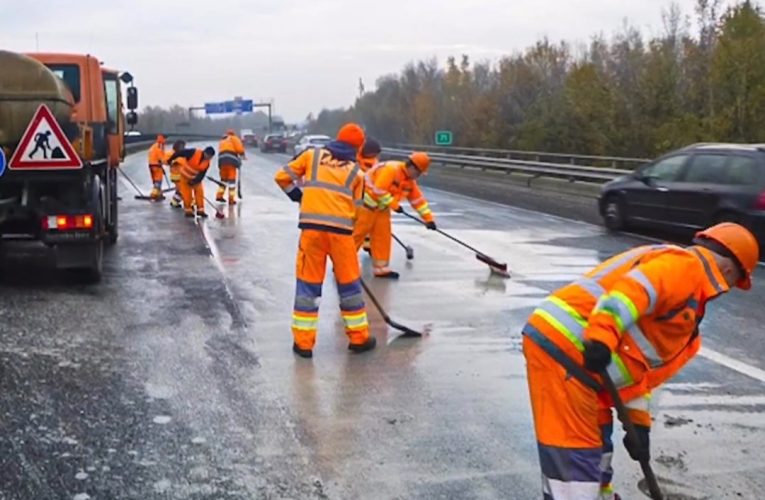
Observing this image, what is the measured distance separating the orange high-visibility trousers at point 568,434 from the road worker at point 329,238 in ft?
12.3

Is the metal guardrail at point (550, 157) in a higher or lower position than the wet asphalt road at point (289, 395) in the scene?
lower

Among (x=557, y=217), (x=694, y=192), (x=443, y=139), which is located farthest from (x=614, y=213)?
(x=443, y=139)

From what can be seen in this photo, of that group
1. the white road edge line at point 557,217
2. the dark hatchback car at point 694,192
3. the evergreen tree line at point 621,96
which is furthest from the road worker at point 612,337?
the evergreen tree line at point 621,96

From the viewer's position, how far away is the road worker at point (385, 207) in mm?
10852

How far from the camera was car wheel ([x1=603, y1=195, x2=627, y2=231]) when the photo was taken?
15945 millimetres

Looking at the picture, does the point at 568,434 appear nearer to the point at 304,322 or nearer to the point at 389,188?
the point at 304,322

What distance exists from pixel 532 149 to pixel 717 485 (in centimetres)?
3904

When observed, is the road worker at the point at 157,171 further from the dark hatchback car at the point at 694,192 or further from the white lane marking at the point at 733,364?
the white lane marking at the point at 733,364

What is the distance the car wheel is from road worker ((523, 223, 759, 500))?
1248 cm

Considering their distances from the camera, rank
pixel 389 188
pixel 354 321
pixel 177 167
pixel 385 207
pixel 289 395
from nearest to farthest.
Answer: pixel 289 395
pixel 354 321
pixel 385 207
pixel 389 188
pixel 177 167

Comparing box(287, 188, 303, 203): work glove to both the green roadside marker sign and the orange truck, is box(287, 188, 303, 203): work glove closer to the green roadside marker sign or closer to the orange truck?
the orange truck

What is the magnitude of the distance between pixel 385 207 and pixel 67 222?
3.29m

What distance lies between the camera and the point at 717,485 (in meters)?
A: 4.67

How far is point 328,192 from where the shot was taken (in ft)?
23.9
